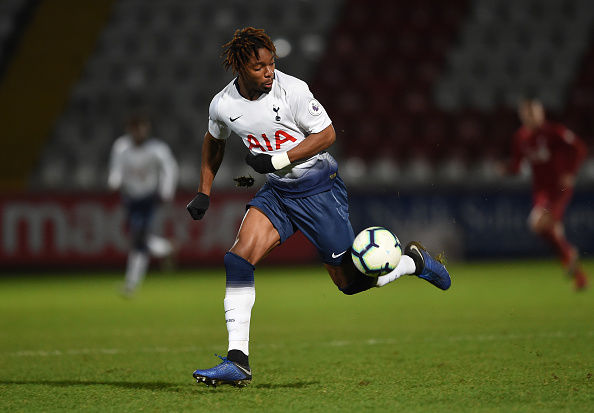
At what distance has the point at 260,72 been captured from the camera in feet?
17.9

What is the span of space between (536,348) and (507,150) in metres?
12.7

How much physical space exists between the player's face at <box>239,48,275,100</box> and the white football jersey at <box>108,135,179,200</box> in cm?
720

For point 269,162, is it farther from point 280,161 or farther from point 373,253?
point 373,253

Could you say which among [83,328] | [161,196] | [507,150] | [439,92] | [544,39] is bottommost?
[83,328]

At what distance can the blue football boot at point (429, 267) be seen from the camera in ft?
20.8

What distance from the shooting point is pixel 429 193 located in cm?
1634

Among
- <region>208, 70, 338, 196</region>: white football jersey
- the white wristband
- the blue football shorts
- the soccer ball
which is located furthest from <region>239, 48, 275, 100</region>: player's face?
the soccer ball

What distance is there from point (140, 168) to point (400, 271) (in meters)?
7.26

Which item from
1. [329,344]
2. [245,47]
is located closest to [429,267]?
[329,344]

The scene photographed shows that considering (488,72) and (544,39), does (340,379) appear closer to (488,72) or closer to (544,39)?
(488,72)

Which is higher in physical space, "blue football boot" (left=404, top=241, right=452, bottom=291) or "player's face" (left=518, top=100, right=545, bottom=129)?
"player's face" (left=518, top=100, right=545, bottom=129)

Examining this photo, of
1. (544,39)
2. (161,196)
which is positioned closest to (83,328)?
(161,196)

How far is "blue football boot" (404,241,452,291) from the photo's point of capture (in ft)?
20.8

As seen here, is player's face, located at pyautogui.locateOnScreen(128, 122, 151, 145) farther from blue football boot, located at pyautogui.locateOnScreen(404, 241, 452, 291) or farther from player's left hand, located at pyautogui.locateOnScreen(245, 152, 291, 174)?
player's left hand, located at pyautogui.locateOnScreen(245, 152, 291, 174)
